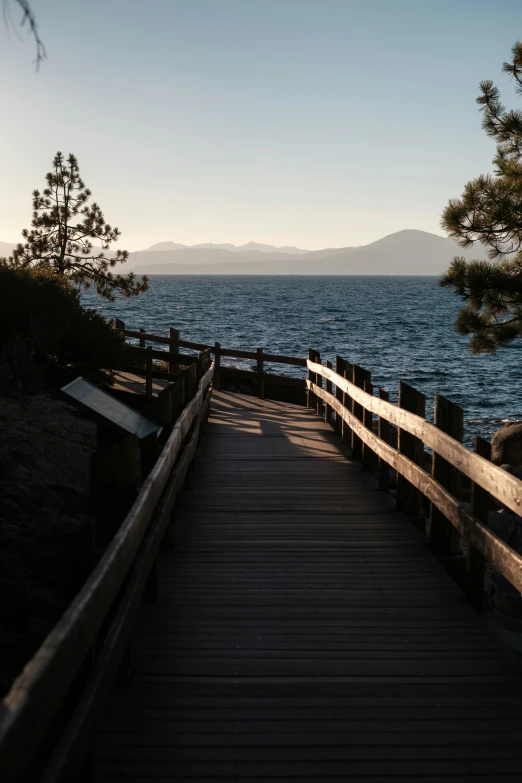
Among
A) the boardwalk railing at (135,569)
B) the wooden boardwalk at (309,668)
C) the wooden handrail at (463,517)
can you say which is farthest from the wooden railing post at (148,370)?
the wooden boardwalk at (309,668)

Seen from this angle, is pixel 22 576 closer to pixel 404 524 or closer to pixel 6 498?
pixel 6 498

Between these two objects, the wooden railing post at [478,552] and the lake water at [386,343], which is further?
the lake water at [386,343]

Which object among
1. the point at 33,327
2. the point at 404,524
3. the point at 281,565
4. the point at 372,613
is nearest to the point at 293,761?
the point at 372,613

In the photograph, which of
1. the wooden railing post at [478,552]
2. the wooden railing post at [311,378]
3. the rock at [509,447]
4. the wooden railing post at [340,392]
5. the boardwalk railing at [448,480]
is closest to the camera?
the boardwalk railing at [448,480]

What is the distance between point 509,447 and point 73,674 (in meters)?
16.3

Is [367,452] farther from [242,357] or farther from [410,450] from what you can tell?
[242,357]

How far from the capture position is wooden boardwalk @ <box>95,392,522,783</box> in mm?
3125

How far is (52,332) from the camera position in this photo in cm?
1384

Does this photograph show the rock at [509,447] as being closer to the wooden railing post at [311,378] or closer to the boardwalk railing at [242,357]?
the wooden railing post at [311,378]

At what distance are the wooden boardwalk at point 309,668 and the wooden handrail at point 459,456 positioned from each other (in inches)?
34.7

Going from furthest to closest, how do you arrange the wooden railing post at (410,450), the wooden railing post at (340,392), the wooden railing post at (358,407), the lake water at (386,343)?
the lake water at (386,343)
the wooden railing post at (340,392)
the wooden railing post at (358,407)
the wooden railing post at (410,450)

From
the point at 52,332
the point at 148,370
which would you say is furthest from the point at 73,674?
the point at 148,370

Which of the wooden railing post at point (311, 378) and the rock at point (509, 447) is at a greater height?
the wooden railing post at point (311, 378)

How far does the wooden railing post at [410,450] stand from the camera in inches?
267
